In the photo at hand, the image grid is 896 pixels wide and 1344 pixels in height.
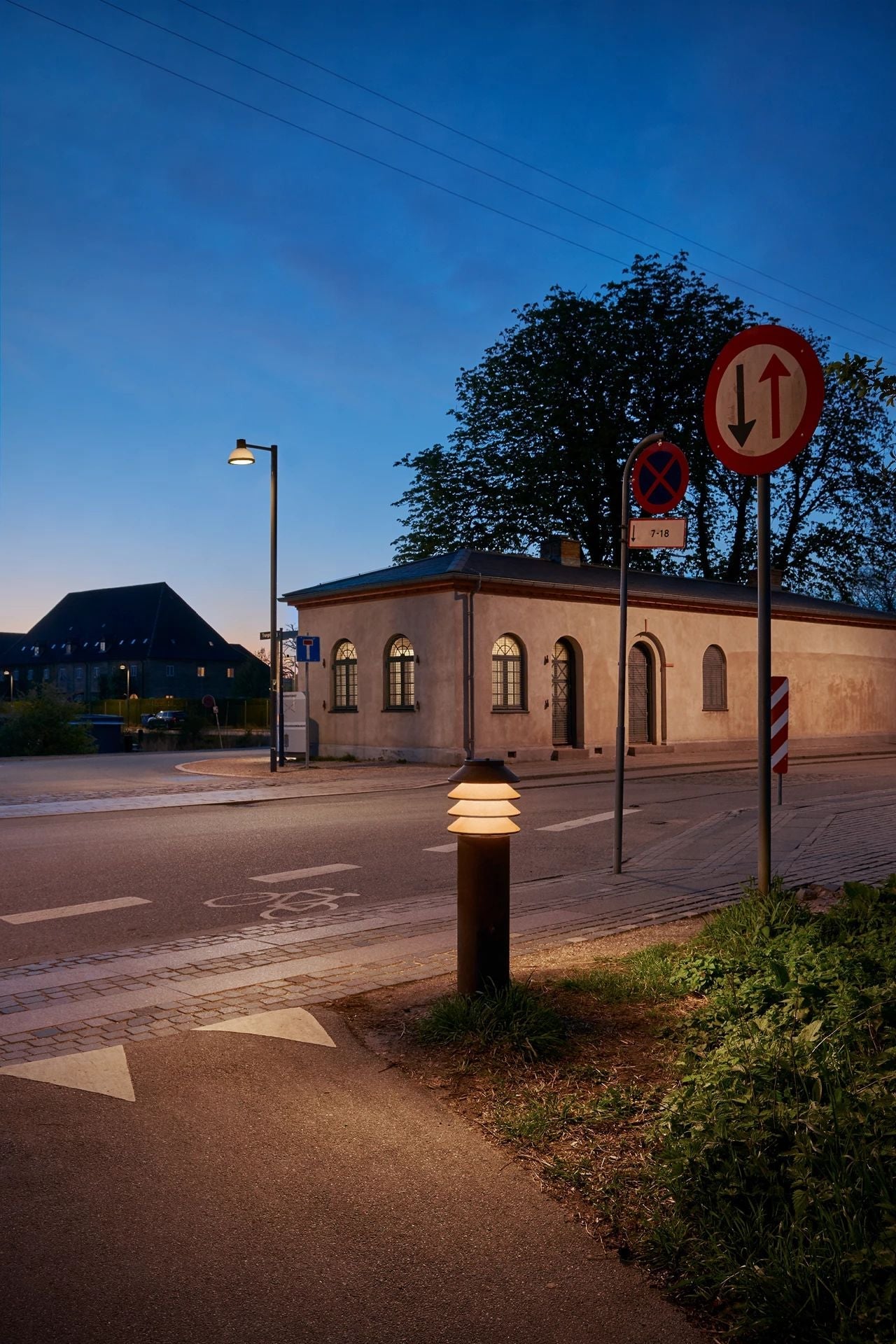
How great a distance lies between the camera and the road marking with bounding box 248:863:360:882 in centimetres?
956

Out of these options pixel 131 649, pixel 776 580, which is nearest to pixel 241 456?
pixel 776 580

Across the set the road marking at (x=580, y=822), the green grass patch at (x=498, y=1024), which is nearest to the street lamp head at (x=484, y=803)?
the green grass patch at (x=498, y=1024)

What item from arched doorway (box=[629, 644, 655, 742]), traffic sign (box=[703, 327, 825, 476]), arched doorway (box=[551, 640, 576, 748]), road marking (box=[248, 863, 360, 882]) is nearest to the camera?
traffic sign (box=[703, 327, 825, 476])

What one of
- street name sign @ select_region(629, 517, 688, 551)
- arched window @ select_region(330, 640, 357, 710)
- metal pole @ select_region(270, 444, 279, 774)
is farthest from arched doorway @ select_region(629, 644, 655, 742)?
street name sign @ select_region(629, 517, 688, 551)

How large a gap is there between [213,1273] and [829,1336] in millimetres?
1543

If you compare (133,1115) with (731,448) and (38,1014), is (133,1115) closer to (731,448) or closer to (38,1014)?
(38,1014)

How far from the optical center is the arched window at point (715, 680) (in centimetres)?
3278

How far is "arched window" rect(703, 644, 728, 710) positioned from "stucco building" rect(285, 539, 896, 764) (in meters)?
0.04

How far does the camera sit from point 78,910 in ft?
26.7

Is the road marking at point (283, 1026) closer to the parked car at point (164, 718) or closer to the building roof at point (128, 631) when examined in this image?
the parked car at point (164, 718)

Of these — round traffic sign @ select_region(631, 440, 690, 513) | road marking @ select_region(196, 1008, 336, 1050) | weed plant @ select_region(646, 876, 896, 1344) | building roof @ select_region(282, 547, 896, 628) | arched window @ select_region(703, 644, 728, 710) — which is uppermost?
building roof @ select_region(282, 547, 896, 628)

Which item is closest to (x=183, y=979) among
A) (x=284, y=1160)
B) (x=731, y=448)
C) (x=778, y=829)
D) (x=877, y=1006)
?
(x=284, y=1160)

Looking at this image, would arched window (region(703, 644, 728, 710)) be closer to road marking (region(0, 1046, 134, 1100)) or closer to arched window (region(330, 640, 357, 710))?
arched window (region(330, 640, 357, 710))

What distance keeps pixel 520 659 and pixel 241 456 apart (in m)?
8.75
